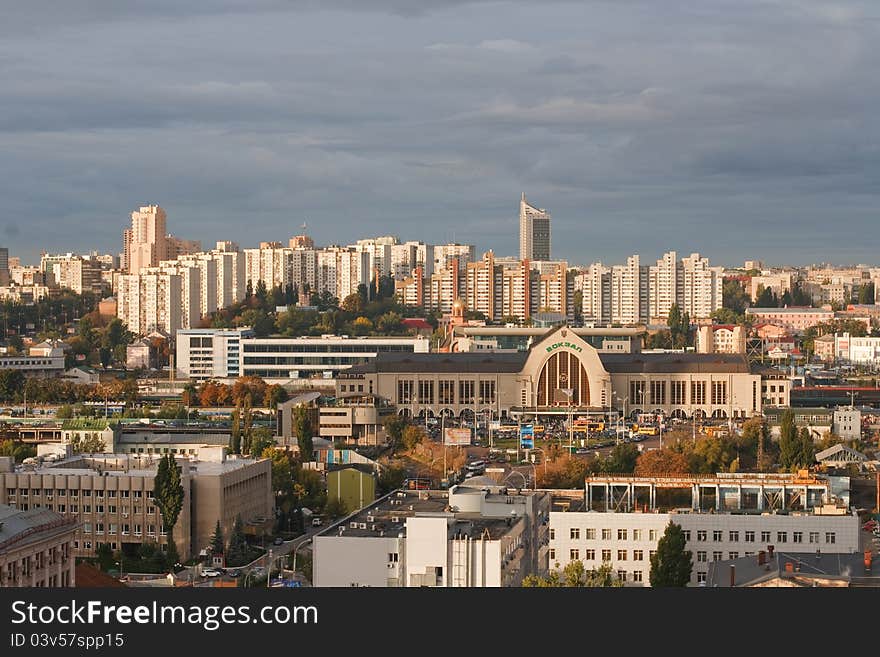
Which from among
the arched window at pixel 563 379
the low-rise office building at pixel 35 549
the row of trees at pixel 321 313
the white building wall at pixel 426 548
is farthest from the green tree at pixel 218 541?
the row of trees at pixel 321 313

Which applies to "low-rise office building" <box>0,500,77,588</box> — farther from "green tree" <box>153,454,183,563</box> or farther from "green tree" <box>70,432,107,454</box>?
"green tree" <box>70,432,107,454</box>

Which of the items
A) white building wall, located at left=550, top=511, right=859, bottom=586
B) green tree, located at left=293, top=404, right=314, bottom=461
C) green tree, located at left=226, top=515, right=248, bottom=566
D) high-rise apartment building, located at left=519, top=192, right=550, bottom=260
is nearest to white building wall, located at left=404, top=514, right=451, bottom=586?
white building wall, located at left=550, top=511, right=859, bottom=586

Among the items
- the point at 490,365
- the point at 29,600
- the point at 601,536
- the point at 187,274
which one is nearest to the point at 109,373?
the point at 187,274

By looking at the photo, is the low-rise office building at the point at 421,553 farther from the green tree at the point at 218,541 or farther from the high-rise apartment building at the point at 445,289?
the high-rise apartment building at the point at 445,289

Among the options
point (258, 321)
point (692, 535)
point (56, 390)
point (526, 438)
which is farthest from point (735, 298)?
point (692, 535)

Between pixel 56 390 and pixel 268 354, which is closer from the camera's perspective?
pixel 56 390

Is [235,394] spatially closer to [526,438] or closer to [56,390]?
[56,390]
